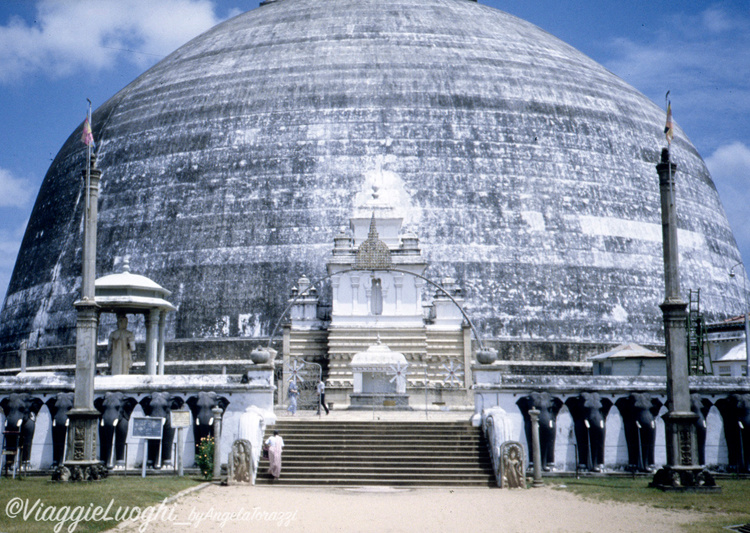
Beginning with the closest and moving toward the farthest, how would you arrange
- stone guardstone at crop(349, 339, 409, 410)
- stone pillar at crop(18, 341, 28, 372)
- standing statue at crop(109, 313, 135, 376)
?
standing statue at crop(109, 313, 135, 376) → stone guardstone at crop(349, 339, 409, 410) → stone pillar at crop(18, 341, 28, 372)

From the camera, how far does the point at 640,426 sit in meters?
19.3

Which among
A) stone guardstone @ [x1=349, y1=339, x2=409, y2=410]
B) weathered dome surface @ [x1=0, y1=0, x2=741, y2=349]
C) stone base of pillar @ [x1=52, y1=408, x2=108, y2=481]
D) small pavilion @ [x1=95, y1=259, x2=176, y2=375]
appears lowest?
stone base of pillar @ [x1=52, y1=408, x2=108, y2=481]

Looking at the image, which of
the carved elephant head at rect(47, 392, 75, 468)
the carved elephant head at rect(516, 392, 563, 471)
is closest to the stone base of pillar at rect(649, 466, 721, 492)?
the carved elephant head at rect(516, 392, 563, 471)

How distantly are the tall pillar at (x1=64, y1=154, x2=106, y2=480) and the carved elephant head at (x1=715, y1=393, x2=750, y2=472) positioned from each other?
1271 centimetres

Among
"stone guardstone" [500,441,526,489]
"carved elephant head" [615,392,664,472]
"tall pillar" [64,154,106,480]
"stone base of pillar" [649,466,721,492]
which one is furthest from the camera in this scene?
"carved elephant head" [615,392,664,472]

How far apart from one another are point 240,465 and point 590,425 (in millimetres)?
7386

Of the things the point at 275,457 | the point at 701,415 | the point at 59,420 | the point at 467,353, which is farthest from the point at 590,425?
the point at 467,353

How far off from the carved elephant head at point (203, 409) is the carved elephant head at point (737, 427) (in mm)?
10595

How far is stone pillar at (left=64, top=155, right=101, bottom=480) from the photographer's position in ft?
52.4

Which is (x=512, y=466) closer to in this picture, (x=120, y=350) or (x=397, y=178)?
(x=120, y=350)

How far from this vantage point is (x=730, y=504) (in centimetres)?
1422

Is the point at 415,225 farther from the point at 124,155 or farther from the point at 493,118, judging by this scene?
the point at 124,155

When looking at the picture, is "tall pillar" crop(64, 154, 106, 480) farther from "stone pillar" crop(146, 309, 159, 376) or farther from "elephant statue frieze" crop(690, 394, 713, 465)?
"elephant statue frieze" crop(690, 394, 713, 465)

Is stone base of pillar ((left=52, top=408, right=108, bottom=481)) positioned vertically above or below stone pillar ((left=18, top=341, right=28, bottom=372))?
below
